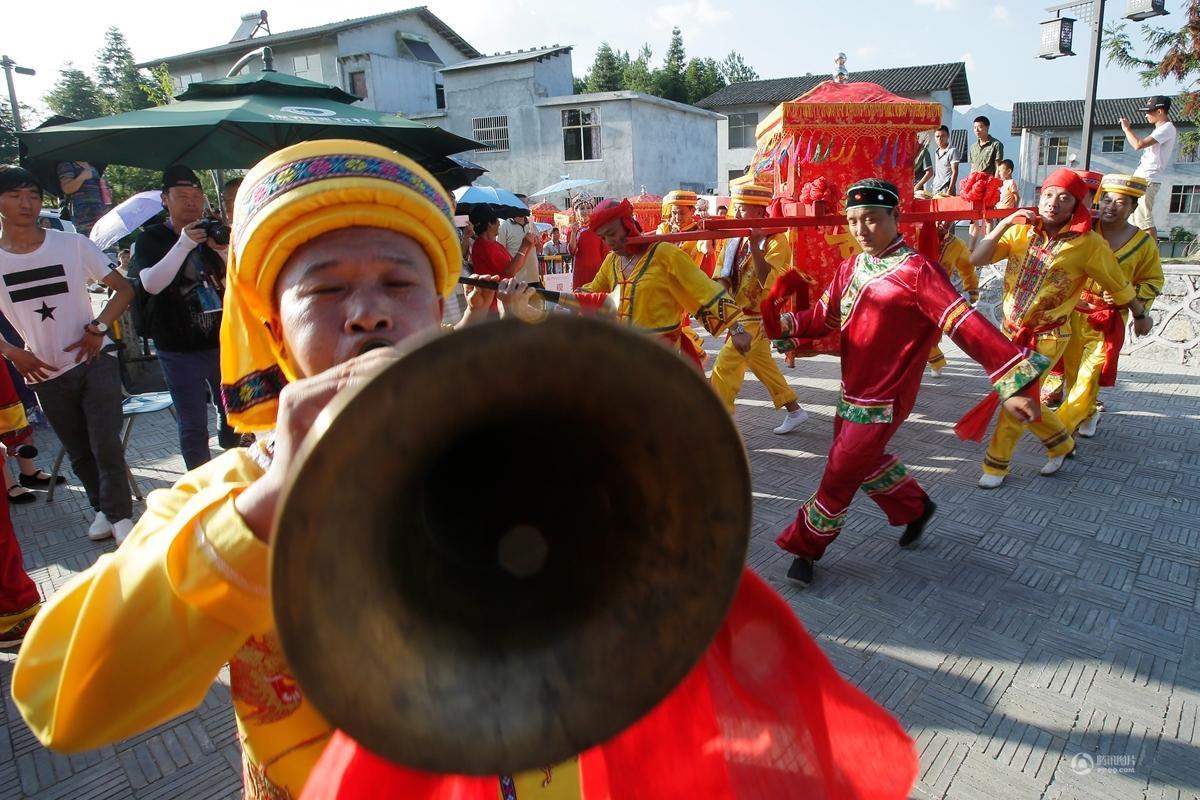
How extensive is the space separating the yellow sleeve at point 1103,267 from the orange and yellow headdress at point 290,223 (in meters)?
5.63

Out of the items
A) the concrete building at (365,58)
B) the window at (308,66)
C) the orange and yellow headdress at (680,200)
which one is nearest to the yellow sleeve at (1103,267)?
the orange and yellow headdress at (680,200)

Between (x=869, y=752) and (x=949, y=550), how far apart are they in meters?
3.45

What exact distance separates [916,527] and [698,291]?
2.28 meters

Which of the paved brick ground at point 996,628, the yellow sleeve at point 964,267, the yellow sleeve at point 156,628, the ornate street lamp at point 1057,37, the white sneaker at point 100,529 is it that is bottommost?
the paved brick ground at point 996,628

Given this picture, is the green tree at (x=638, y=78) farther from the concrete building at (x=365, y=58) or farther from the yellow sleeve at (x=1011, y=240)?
the yellow sleeve at (x=1011, y=240)

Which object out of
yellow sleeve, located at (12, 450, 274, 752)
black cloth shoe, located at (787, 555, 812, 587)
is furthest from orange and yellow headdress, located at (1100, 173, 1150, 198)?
yellow sleeve, located at (12, 450, 274, 752)

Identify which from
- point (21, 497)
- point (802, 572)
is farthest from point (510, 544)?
point (21, 497)

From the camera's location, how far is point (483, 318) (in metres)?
0.66

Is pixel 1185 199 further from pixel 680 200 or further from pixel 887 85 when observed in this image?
pixel 680 200

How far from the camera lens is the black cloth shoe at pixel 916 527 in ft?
14.0

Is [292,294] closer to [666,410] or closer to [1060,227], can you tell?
[666,410]

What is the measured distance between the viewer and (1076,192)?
206 inches

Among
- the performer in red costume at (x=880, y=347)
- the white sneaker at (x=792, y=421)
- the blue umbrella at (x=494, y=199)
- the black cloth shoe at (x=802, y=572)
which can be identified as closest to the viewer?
the performer in red costume at (x=880, y=347)

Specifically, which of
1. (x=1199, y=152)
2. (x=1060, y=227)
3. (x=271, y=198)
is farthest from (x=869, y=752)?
(x=1199, y=152)
